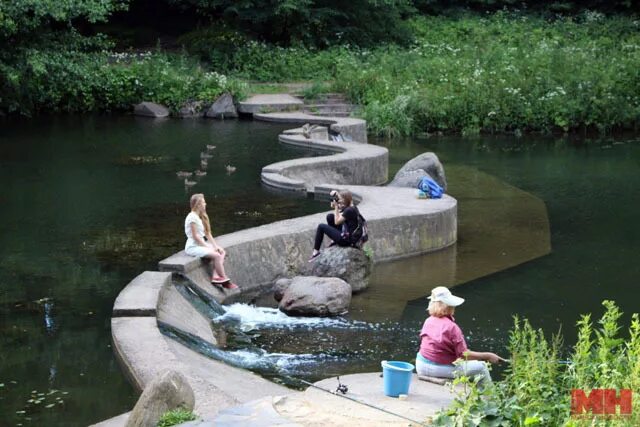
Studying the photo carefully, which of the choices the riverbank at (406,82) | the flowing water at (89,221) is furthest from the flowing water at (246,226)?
the riverbank at (406,82)

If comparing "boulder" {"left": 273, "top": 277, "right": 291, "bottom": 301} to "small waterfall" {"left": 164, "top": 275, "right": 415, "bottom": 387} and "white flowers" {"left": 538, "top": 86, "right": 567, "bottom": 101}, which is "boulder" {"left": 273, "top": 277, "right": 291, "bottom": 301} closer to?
"small waterfall" {"left": 164, "top": 275, "right": 415, "bottom": 387}

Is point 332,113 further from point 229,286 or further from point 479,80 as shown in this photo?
point 229,286

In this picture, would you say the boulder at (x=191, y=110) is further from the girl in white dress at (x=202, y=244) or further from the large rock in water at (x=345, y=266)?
A: the girl in white dress at (x=202, y=244)

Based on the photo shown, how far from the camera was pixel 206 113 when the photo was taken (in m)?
30.3

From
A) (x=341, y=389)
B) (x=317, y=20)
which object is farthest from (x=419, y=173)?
(x=317, y=20)

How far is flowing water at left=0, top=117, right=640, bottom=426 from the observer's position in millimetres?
11617

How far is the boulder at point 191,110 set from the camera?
30.3 metres

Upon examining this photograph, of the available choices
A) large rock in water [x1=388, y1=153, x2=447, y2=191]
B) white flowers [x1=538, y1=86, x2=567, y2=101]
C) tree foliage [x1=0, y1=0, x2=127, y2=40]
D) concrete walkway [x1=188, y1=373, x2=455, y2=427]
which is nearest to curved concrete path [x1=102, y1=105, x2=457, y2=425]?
concrete walkway [x1=188, y1=373, x2=455, y2=427]

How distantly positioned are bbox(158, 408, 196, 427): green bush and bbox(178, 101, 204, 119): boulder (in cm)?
2255

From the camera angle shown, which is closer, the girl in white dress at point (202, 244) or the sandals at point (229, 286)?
the girl in white dress at point (202, 244)

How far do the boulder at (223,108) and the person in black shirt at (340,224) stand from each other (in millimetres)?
14738

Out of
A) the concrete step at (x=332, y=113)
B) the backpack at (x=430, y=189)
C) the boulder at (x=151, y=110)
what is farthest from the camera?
the boulder at (x=151, y=110)

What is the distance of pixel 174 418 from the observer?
8109 millimetres

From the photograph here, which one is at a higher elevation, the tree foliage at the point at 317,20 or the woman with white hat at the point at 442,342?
the tree foliage at the point at 317,20
